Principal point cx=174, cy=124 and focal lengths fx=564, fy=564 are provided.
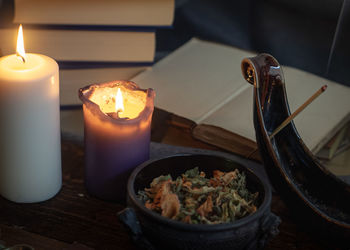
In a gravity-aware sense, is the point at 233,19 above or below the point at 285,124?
below

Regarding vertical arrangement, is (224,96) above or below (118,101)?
below

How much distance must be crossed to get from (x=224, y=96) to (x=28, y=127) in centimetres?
45

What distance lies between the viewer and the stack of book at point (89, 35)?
1149 millimetres

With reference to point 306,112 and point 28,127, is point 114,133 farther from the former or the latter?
point 306,112

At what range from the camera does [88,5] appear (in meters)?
1.16

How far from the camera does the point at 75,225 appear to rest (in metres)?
0.86

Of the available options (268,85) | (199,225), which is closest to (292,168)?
(268,85)

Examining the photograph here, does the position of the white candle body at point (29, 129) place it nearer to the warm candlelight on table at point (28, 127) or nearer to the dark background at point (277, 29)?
the warm candlelight on table at point (28, 127)

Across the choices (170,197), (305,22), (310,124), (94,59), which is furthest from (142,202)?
(305,22)

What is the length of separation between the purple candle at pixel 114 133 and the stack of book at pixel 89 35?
0.31m

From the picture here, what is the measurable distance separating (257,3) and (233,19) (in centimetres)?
12

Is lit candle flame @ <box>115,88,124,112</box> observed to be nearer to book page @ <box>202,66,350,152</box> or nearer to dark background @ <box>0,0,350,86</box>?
book page @ <box>202,66,350,152</box>

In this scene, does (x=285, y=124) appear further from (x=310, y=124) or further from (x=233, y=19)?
(x=233, y=19)

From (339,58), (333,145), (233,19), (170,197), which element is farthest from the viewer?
(233,19)
